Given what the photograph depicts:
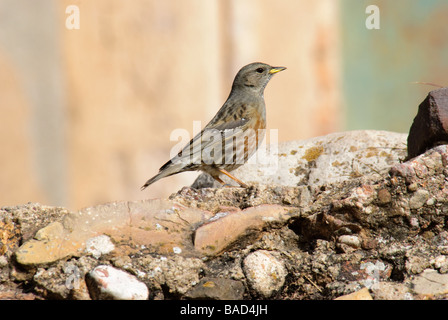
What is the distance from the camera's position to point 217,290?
3.02 meters

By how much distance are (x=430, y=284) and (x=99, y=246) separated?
139cm

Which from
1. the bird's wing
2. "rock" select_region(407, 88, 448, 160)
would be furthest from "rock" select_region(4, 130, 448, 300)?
the bird's wing

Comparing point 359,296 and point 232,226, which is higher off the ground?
point 232,226

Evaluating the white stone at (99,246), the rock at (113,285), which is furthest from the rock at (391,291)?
the white stone at (99,246)

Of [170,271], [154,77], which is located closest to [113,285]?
[170,271]

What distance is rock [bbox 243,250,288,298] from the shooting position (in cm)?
310

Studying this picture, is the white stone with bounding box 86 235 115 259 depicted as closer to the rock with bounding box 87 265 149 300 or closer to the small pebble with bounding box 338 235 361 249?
the rock with bounding box 87 265 149 300

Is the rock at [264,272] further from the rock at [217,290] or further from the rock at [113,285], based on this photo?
the rock at [113,285]

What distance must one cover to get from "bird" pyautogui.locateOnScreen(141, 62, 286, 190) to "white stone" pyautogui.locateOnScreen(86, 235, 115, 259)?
6.53 feet

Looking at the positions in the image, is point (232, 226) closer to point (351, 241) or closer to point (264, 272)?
point (264, 272)

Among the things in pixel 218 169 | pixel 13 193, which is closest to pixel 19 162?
pixel 13 193

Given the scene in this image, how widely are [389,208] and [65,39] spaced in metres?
7.45

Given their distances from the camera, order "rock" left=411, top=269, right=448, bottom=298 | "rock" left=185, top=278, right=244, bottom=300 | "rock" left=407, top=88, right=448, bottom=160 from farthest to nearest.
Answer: "rock" left=407, top=88, right=448, bottom=160 < "rock" left=185, top=278, right=244, bottom=300 < "rock" left=411, top=269, right=448, bottom=298

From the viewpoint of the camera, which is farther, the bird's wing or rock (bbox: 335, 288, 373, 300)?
the bird's wing
